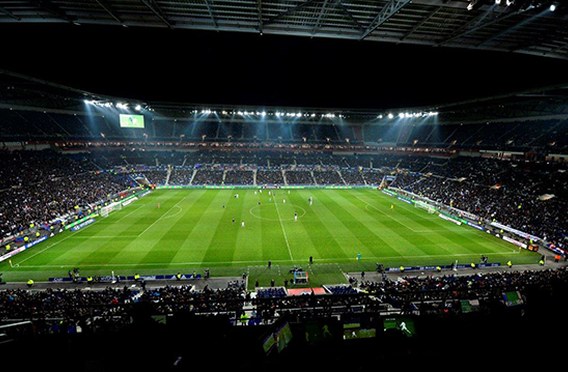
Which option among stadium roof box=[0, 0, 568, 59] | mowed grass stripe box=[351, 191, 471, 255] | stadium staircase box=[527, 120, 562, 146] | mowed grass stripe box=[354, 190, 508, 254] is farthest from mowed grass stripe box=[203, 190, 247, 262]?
stadium staircase box=[527, 120, 562, 146]

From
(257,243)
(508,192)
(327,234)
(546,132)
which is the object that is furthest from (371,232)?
(546,132)

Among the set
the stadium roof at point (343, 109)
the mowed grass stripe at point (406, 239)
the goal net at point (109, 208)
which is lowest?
the mowed grass stripe at point (406, 239)

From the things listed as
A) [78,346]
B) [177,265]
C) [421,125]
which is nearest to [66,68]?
[177,265]

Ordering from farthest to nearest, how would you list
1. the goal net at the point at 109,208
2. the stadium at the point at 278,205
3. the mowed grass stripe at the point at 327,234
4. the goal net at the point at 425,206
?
the goal net at the point at 425,206 < the goal net at the point at 109,208 < the mowed grass stripe at the point at 327,234 < the stadium at the point at 278,205

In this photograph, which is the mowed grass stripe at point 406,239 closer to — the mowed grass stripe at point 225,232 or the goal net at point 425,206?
the goal net at point 425,206

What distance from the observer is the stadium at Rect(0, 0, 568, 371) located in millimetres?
Answer: 7367

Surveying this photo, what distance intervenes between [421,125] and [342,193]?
39.1 metres

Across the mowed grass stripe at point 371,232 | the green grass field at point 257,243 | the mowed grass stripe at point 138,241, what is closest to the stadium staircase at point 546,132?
the green grass field at point 257,243

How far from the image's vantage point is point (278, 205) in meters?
48.2

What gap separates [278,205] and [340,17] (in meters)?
35.8

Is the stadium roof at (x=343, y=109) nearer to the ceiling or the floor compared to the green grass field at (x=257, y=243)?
nearer to the ceiling

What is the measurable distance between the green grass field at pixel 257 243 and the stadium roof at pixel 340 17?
18242mm

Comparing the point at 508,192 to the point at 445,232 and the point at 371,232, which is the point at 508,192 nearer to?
the point at 445,232

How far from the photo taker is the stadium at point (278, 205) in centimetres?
737
